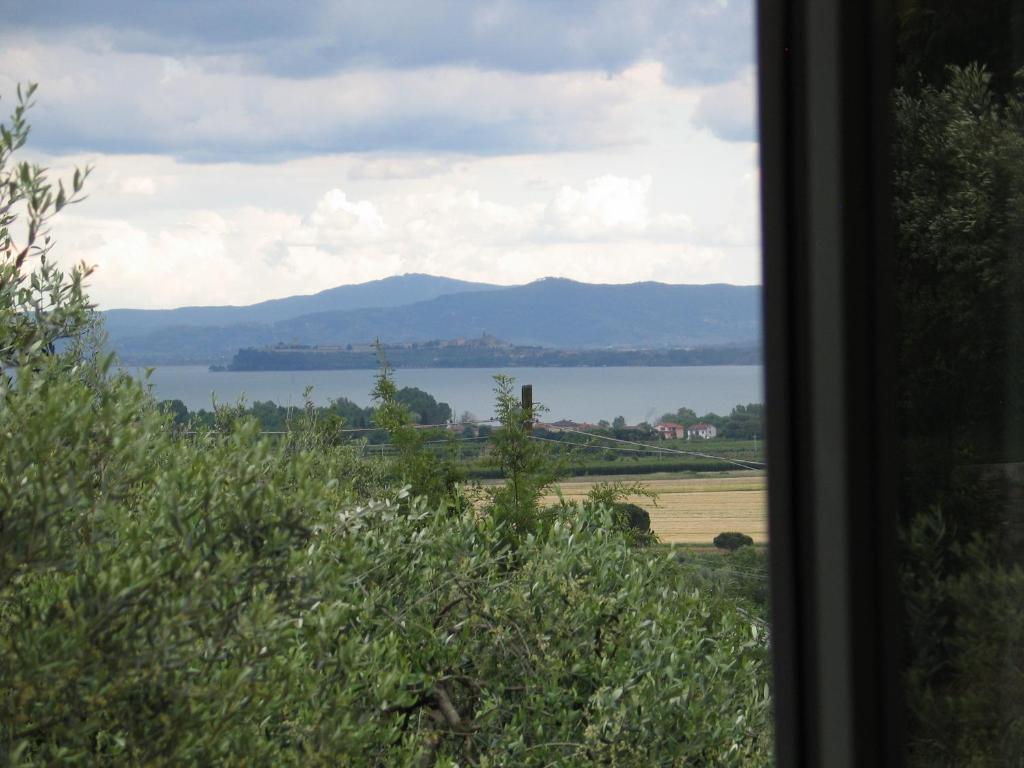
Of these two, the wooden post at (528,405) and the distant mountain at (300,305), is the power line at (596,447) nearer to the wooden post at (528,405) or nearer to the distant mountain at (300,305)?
the wooden post at (528,405)

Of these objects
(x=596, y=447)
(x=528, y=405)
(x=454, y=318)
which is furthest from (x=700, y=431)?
(x=454, y=318)

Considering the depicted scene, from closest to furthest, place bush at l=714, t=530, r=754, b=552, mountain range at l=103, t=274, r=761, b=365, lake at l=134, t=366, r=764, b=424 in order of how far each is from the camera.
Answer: bush at l=714, t=530, r=754, b=552 → lake at l=134, t=366, r=764, b=424 → mountain range at l=103, t=274, r=761, b=365

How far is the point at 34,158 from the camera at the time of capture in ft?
5.57

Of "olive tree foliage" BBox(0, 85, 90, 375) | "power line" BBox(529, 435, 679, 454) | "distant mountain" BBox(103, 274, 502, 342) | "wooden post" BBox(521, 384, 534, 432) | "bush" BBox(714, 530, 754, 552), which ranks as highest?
"distant mountain" BBox(103, 274, 502, 342)

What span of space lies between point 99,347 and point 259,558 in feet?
5.25

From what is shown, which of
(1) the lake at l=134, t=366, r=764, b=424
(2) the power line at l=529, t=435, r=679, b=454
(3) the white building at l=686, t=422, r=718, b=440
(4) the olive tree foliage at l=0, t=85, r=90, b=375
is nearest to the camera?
(4) the olive tree foliage at l=0, t=85, r=90, b=375

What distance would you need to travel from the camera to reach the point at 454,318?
11883 mm

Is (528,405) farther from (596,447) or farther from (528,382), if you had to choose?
(596,447)

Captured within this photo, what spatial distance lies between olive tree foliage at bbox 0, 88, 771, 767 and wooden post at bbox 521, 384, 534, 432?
1994 millimetres

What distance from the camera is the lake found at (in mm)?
4820

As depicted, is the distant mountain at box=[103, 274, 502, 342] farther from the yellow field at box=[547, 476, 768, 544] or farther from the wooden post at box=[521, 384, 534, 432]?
the yellow field at box=[547, 476, 768, 544]

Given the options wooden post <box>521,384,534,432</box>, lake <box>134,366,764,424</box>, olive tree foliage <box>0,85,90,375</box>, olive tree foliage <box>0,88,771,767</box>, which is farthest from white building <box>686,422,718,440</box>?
olive tree foliage <box>0,85,90,375</box>

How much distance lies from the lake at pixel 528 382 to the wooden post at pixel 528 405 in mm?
49

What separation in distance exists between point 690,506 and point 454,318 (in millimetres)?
6616
